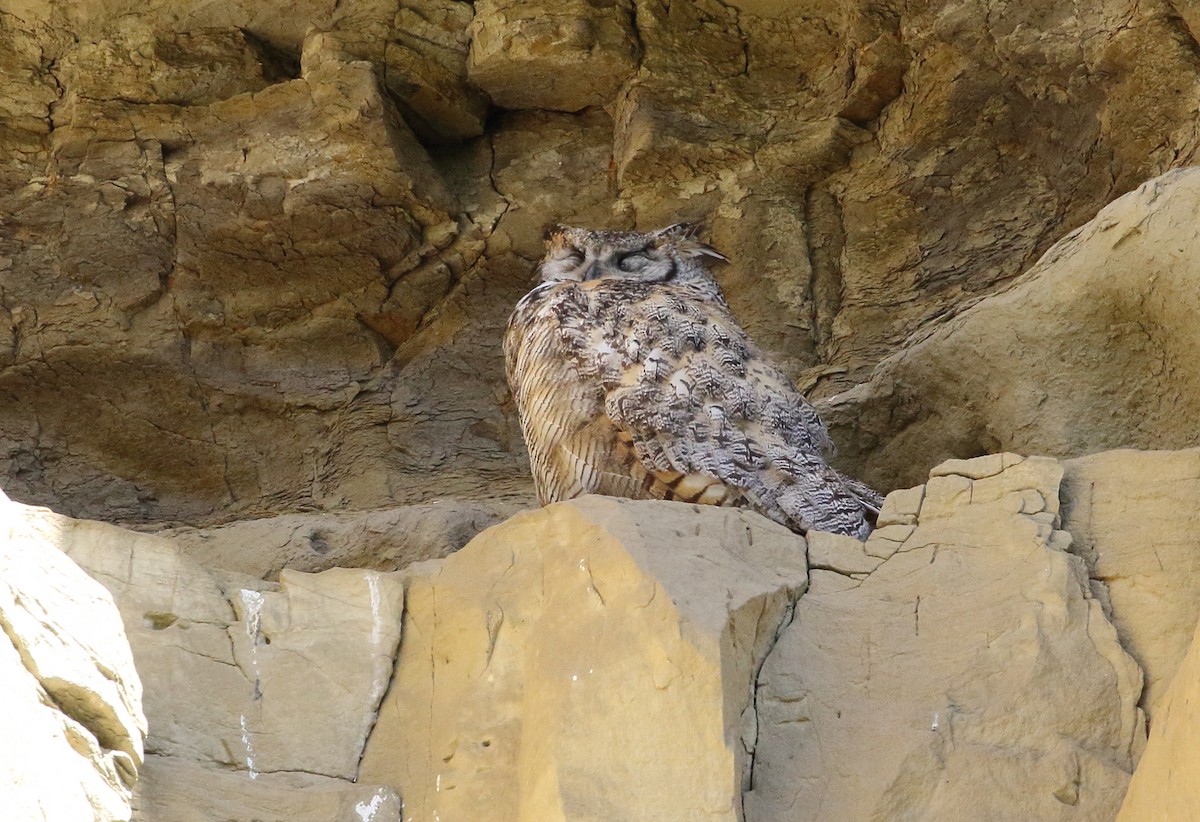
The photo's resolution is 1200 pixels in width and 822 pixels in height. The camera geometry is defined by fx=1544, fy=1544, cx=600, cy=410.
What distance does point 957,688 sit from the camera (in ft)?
9.13

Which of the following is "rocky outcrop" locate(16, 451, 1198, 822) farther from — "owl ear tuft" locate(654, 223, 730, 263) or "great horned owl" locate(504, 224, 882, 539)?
"owl ear tuft" locate(654, 223, 730, 263)

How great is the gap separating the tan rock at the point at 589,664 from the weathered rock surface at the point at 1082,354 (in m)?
1.14

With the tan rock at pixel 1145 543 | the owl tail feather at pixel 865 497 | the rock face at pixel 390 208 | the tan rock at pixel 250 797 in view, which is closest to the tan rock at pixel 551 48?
the rock face at pixel 390 208

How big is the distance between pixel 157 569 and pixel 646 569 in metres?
1.02

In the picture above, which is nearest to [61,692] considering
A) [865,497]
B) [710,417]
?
[710,417]

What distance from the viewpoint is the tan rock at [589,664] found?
263 centimetres

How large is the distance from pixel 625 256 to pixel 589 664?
1.93 metres

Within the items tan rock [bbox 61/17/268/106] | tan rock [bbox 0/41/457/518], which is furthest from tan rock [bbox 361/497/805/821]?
tan rock [bbox 61/17/268/106]

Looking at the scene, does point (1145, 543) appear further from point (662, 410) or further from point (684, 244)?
point (684, 244)

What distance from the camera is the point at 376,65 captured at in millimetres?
5129

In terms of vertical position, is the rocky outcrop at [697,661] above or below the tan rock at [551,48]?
below

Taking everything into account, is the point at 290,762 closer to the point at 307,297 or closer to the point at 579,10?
the point at 307,297

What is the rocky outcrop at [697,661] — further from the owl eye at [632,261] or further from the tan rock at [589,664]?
the owl eye at [632,261]

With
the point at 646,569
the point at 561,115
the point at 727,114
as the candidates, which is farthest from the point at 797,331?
the point at 646,569
